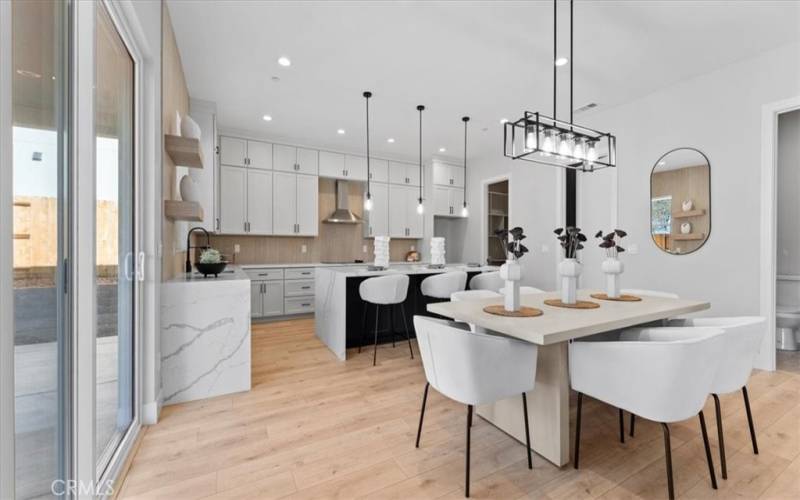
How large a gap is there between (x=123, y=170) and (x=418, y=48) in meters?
2.34

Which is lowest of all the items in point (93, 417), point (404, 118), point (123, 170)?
point (93, 417)

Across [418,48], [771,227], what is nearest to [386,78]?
[418,48]

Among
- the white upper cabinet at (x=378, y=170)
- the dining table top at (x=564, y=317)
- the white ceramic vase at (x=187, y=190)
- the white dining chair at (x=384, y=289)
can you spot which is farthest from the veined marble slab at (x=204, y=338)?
the white upper cabinet at (x=378, y=170)

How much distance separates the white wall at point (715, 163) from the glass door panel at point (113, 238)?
4.60 m

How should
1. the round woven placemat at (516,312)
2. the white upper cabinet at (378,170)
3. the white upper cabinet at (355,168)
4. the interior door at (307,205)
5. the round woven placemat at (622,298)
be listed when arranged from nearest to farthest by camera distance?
the round woven placemat at (516,312) < the round woven placemat at (622,298) < the interior door at (307,205) < the white upper cabinet at (355,168) < the white upper cabinet at (378,170)

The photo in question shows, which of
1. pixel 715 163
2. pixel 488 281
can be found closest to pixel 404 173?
pixel 488 281

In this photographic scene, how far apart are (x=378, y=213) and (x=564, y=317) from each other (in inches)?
179

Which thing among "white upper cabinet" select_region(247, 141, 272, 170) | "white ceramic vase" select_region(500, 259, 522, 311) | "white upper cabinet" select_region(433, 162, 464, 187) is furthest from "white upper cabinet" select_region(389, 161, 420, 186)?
"white ceramic vase" select_region(500, 259, 522, 311)

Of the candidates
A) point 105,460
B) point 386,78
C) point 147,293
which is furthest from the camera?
point 386,78

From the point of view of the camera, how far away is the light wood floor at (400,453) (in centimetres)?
154

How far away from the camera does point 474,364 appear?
1.51 metres

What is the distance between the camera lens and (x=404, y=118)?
445 cm

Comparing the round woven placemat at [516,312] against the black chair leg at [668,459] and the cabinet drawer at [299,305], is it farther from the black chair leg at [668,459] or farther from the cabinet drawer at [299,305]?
the cabinet drawer at [299,305]

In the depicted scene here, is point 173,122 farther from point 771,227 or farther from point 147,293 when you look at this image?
point 771,227
